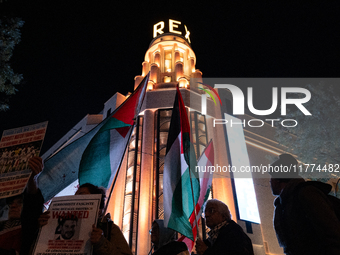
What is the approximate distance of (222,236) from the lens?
311 centimetres

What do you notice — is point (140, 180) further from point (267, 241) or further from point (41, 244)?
point (41, 244)

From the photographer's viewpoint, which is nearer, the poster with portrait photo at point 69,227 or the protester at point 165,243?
the poster with portrait photo at point 69,227

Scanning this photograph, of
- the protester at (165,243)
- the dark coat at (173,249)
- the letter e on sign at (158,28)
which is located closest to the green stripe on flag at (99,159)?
the protester at (165,243)

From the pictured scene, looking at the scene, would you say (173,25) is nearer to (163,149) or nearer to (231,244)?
(163,149)

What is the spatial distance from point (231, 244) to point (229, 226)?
10.4 inches

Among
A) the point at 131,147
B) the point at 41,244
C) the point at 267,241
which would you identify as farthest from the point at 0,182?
the point at 267,241

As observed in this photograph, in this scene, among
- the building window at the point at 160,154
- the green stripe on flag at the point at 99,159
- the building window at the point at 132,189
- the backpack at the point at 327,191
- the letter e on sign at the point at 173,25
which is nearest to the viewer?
the backpack at the point at 327,191

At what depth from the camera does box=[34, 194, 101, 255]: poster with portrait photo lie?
2.32 metres

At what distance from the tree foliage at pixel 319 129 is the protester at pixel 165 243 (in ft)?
33.6

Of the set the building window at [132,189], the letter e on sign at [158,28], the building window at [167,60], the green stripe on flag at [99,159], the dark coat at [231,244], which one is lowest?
the dark coat at [231,244]

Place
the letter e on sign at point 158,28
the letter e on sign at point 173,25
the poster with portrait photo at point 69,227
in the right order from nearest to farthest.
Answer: the poster with portrait photo at point 69,227 → the letter e on sign at point 173,25 → the letter e on sign at point 158,28

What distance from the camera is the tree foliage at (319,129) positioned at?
11656 millimetres

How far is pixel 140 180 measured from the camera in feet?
52.4

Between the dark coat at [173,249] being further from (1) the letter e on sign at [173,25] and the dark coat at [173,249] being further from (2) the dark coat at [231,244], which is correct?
(1) the letter e on sign at [173,25]
